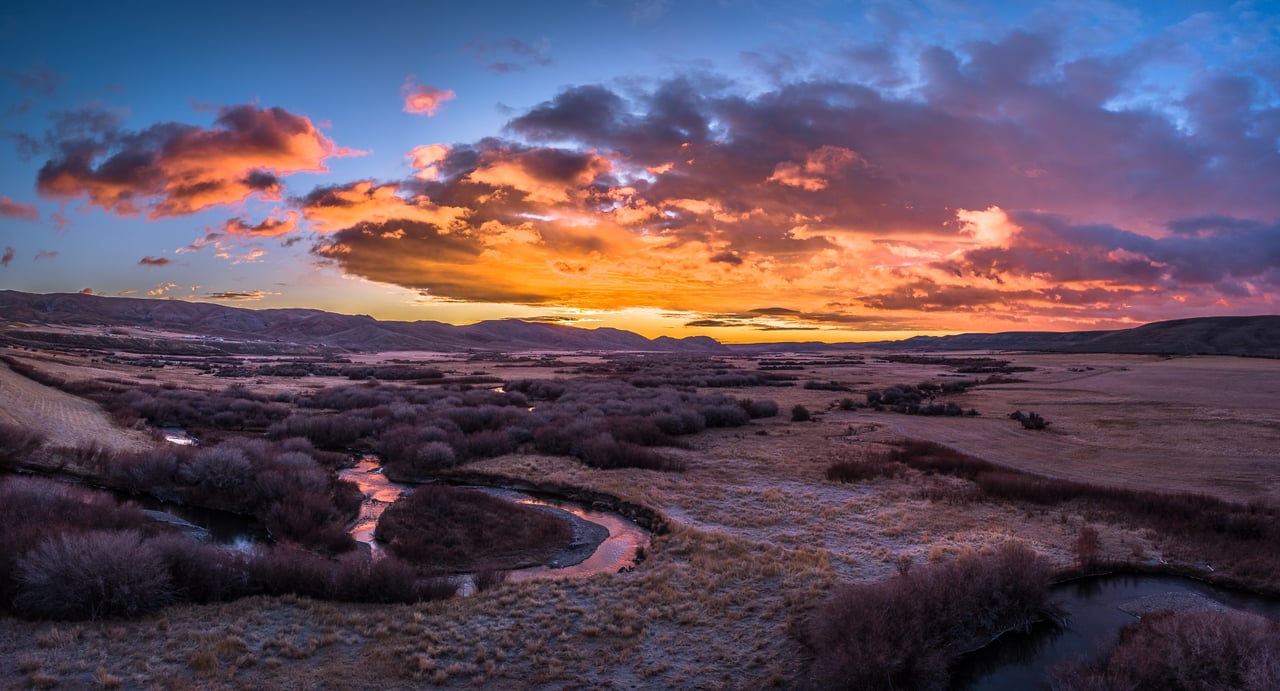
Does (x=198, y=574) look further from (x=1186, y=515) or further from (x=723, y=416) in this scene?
(x=723, y=416)

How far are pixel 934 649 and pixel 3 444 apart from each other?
27585 mm

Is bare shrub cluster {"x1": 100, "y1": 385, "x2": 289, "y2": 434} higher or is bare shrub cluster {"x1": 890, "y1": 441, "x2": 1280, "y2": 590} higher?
bare shrub cluster {"x1": 890, "y1": 441, "x2": 1280, "y2": 590}

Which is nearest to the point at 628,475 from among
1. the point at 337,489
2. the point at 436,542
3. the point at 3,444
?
the point at 436,542

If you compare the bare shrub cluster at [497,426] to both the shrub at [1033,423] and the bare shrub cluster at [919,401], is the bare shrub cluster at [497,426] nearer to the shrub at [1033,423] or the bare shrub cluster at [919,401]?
the bare shrub cluster at [919,401]

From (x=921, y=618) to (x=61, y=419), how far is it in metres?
34.6

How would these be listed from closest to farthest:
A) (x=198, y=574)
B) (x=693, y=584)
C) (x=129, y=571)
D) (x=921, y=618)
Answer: (x=921, y=618)
(x=129, y=571)
(x=198, y=574)
(x=693, y=584)

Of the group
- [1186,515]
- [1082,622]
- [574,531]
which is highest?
[1186,515]

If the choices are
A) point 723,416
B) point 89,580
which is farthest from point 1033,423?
point 89,580

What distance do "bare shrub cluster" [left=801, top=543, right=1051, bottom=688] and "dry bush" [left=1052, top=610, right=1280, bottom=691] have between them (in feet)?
5.16

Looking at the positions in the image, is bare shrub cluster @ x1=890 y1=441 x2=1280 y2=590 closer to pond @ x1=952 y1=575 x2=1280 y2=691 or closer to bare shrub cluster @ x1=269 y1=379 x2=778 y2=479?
pond @ x1=952 y1=575 x2=1280 y2=691

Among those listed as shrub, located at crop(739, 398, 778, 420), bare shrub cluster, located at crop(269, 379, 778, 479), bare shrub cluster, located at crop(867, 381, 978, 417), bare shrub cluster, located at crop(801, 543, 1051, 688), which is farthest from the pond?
bare shrub cluster, located at crop(867, 381, 978, 417)

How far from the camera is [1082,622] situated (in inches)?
404

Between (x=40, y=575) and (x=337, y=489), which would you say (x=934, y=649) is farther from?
(x=337, y=489)

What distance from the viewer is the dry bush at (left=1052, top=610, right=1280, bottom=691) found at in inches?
271
